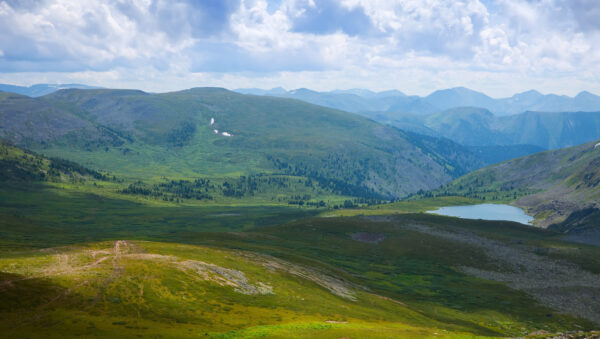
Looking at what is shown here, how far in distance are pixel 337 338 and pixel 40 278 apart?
A: 4124 cm

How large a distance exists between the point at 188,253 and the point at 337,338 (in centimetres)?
5070

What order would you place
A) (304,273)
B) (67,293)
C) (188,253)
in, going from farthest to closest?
(304,273), (188,253), (67,293)

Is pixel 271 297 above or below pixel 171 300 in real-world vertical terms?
below

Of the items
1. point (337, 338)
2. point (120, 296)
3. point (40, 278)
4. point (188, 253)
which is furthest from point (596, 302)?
point (40, 278)

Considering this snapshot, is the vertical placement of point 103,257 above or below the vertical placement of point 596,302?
above

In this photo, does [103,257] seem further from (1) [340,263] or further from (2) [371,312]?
(1) [340,263]

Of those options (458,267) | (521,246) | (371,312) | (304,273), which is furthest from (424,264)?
(371,312)

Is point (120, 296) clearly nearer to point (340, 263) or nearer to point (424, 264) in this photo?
point (340, 263)

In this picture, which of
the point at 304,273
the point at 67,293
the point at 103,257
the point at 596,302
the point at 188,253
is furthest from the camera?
the point at 596,302

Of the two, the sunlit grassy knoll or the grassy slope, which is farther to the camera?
the grassy slope

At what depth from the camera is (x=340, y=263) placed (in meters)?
142

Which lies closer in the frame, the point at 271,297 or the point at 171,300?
the point at 171,300

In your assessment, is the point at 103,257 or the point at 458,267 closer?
the point at 103,257

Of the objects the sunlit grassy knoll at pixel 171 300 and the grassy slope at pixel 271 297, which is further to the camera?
the grassy slope at pixel 271 297
